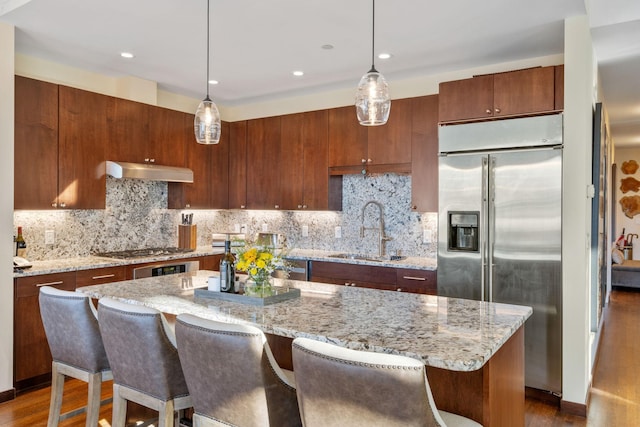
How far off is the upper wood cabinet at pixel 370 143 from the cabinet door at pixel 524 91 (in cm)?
95

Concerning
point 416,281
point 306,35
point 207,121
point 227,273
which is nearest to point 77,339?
point 227,273

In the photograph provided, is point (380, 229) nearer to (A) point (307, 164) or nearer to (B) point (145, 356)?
(A) point (307, 164)

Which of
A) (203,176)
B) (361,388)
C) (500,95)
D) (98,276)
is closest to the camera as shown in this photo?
(361,388)

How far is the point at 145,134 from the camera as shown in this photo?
4.72 meters

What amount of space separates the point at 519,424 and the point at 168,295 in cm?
193

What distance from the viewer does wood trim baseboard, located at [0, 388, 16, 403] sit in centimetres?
338

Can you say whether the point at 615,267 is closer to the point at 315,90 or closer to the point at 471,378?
the point at 315,90

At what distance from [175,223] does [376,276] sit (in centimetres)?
253

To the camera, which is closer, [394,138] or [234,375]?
[234,375]

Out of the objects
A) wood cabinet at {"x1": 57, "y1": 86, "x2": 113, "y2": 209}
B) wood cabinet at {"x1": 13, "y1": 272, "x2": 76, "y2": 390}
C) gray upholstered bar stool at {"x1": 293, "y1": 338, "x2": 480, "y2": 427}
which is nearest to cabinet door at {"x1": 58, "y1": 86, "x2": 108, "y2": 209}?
wood cabinet at {"x1": 57, "y1": 86, "x2": 113, "y2": 209}

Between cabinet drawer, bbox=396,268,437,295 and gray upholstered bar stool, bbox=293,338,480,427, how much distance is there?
2.67m

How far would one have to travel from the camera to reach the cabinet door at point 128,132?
4422 millimetres

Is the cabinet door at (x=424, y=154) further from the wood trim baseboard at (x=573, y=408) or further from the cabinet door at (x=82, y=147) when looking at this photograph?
the cabinet door at (x=82, y=147)

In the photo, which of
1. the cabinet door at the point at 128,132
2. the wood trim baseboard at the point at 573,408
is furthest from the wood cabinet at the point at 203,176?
the wood trim baseboard at the point at 573,408
